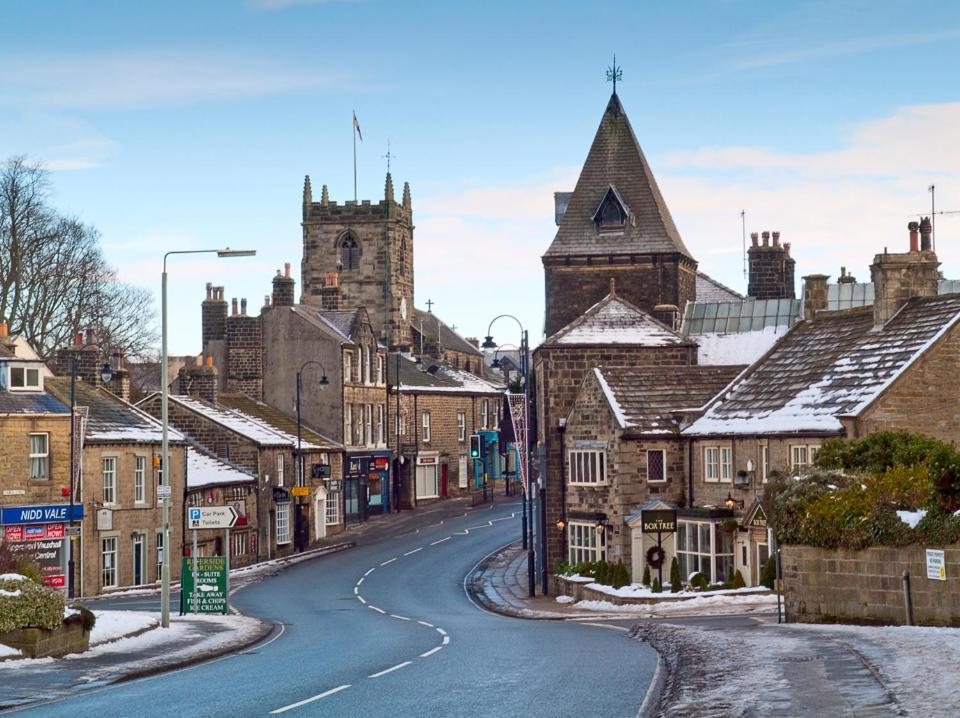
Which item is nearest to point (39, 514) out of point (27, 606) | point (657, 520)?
point (657, 520)

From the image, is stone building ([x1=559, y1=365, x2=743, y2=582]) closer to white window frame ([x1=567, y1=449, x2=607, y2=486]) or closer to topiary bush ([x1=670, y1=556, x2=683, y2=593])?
white window frame ([x1=567, y1=449, x2=607, y2=486])

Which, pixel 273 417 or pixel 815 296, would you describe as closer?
pixel 815 296

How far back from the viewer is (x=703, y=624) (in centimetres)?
3375

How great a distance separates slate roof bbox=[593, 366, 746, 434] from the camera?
5222 cm

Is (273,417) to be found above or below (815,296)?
below

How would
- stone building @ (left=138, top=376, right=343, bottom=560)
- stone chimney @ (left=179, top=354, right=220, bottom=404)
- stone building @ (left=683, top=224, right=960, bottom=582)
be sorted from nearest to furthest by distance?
stone building @ (left=683, top=224, right=960, bottom=582)
stone building @ (left=138, top=376, right=343, bottom=560)
stone chimney @ (left=179, top=354, right=220, bottom=404)

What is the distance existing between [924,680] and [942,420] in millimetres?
29404

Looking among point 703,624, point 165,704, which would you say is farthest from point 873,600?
point 165,704

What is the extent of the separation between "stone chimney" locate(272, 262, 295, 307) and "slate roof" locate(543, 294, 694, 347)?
26.8 m

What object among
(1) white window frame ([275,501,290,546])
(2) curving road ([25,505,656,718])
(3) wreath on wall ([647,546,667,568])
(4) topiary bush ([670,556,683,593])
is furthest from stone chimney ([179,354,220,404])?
(4) topiary bush ([670,556,683,593])

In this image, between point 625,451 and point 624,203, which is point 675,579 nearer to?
point 625,451

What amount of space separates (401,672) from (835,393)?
1058 inches

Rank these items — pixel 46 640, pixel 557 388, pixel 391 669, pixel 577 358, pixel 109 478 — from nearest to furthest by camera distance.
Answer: pixel 391 669, pixel 46 640, pixel 109 478, pixel 557 388, pixel 577 358

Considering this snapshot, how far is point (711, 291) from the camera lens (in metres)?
79.8
